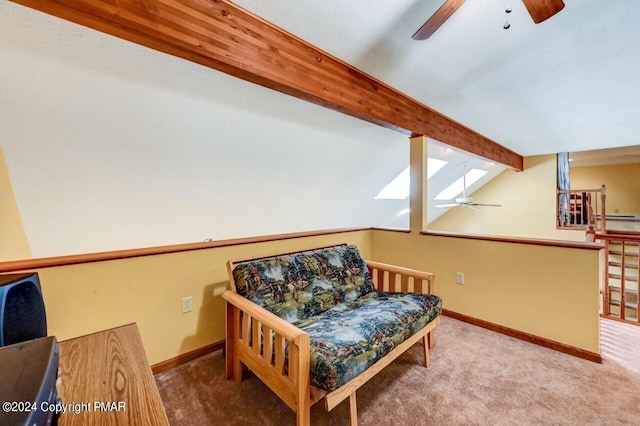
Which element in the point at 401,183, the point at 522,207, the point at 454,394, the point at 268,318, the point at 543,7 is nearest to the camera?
the point at 543,7

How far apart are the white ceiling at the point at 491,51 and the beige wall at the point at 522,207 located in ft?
8.85

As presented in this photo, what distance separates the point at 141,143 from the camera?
2.06 metres

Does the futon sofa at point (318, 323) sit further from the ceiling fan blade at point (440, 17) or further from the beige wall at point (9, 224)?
the ceiling fan blade at point (440, 17)

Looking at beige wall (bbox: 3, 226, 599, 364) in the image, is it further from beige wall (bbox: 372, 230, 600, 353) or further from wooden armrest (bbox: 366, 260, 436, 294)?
wooden armrest (bbox: 366, 260, 436, 294)

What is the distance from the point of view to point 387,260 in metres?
3.34

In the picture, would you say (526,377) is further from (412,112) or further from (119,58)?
(119,58)

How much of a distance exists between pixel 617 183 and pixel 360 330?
32.1ft

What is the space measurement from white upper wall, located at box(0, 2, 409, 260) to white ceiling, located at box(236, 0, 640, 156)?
2.25ft

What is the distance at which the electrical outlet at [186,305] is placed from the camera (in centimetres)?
204

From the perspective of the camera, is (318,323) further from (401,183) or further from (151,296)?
(401,183)

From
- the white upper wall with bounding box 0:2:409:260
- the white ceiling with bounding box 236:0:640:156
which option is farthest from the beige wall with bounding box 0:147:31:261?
the white ceiling with bounding box 236:0:640:156

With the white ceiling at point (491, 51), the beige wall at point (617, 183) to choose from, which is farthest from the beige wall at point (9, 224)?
the beige wall at point (617, 183)

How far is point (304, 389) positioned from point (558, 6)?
213 centimetres

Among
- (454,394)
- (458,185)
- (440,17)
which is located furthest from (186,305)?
(458,185)
